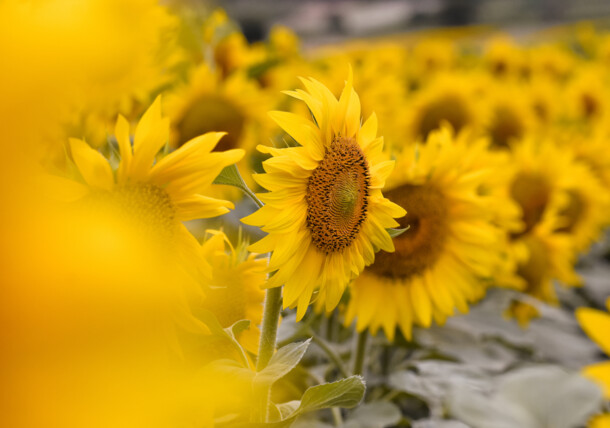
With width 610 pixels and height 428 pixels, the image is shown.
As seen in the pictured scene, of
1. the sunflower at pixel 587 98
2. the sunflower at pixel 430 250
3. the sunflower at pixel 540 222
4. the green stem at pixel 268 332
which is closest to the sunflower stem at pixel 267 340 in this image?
the green stem at pixel 268 332

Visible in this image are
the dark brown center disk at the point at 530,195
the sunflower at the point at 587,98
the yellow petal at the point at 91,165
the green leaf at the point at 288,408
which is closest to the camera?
the yellow petal at the point at 91,165

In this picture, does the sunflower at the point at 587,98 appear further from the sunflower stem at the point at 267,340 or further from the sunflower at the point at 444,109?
the sunflower stem at the point at 267,340

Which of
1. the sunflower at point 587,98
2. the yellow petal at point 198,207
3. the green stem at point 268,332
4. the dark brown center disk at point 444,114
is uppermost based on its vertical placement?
the sunflower at point 587,98

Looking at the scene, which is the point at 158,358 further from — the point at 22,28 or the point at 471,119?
the point at 471,119

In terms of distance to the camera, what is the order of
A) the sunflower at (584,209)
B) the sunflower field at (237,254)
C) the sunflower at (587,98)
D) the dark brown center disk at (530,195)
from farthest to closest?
1. the sunflower at (587,98)
2. the sunflower at (584,209)
3. the dark brown center disk at (530,195)
4. the sunflower field at (237,254)

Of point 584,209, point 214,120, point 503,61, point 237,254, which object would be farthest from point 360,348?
point 503,61

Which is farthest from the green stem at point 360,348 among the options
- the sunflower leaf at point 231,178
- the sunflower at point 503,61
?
the sunflower at point 503,61

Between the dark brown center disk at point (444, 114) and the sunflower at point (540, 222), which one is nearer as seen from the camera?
the sunflower at point (540, 222)

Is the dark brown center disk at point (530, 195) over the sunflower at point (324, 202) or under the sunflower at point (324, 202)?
over

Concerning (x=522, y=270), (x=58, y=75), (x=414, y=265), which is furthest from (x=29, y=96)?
(x=522, y=270)

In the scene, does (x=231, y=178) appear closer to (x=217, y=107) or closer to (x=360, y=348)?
(x=360, y=348)
